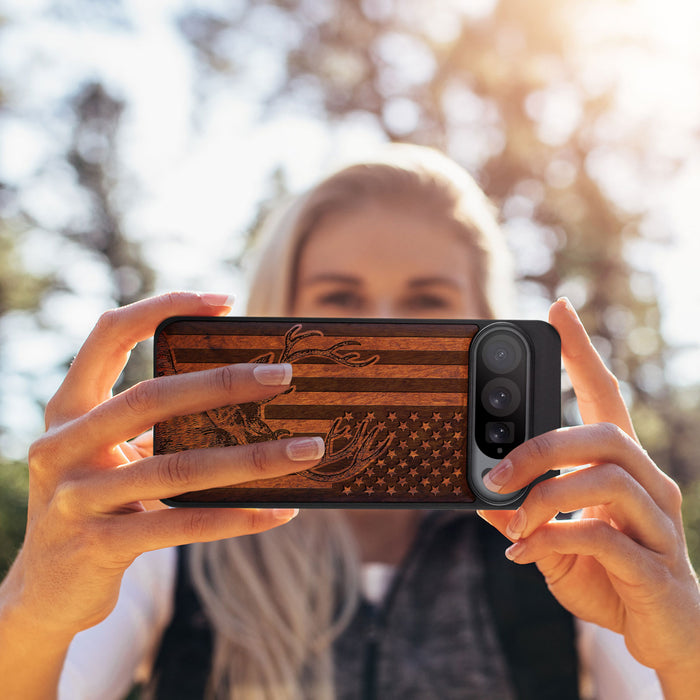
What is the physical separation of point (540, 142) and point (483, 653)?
9177 millimetres

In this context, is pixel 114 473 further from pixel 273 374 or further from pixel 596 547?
pixel 596 547

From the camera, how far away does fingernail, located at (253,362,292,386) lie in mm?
1334

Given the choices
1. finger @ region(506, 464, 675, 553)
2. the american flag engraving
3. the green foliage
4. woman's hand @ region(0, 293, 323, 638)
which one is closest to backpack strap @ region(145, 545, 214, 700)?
woman's hand @ region(0, 293, 323, 638)

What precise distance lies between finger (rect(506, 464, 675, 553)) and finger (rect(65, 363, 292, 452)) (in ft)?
2.04

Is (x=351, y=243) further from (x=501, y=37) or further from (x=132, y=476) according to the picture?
(x=501, y=37)

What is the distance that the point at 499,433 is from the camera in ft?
4.95

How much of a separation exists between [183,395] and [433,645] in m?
1.81

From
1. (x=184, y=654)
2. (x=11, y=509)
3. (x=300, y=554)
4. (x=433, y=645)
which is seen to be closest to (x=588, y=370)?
(x=433, y=645)

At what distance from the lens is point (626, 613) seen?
1580 mm

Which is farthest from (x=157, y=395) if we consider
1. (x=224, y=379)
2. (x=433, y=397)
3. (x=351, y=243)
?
(x=351, y=243)

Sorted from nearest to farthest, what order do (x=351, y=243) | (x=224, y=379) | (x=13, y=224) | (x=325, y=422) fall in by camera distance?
1. (x=224, y=379)
2. (x=325, y=422)
3. (x=351, y=243)
4. (x=13, y=224)

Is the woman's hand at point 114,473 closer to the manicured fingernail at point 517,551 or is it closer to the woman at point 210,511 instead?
the woman at point 210,511

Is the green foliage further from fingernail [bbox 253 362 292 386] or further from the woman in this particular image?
fingernail [bbox 253 362 292 386]

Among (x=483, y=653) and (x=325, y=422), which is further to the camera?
(x=483, y=653)
